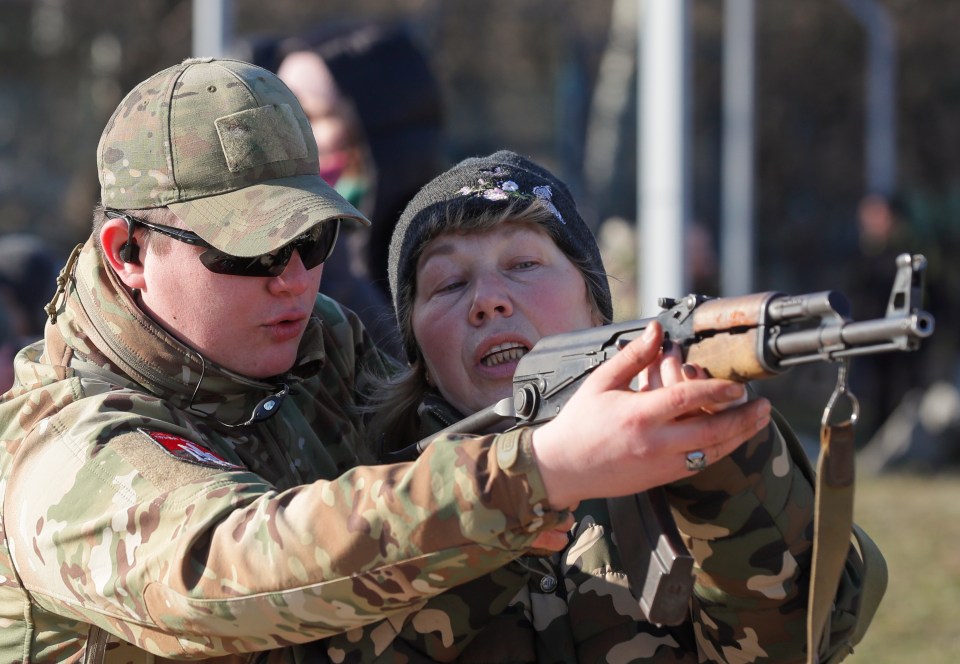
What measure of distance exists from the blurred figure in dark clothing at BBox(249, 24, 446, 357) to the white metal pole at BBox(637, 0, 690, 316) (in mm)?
1148

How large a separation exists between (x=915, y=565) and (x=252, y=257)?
6.95 meters

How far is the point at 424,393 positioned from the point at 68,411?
1.00 metres

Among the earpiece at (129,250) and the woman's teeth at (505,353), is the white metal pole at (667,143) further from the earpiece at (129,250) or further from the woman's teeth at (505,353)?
the earpiece at (129,250)

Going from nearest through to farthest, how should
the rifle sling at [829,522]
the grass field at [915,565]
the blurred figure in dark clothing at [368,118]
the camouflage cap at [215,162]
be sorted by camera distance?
the rifle sling at [829,522] < the camouflage cap at [215,162] < the blurred figure in dark clothing at [368,118] < the grass field at [915,565]

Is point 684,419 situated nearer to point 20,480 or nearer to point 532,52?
point 20,480

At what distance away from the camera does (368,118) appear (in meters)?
5.97

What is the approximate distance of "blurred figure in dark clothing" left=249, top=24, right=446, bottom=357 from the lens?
5.61 metres

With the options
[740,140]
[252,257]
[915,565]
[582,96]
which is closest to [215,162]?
[252,257]

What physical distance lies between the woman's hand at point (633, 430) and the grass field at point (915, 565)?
16.7ft

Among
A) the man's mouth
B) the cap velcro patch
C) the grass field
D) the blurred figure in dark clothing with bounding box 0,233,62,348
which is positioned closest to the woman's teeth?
the man's mouth

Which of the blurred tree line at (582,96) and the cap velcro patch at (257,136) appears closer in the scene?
the cap velcro patch at (257,136)

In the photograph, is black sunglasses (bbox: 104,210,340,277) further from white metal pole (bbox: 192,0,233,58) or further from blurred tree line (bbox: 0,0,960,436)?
blurred tree line (bbox: 0,0,960,436)

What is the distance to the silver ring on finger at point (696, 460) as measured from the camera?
86.7 inches

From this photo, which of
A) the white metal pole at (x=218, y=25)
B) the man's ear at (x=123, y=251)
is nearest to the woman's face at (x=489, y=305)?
the man's ear at (x=123, y=251)
